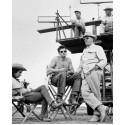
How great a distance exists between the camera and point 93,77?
27.0 ft

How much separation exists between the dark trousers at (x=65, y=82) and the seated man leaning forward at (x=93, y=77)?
44 cm

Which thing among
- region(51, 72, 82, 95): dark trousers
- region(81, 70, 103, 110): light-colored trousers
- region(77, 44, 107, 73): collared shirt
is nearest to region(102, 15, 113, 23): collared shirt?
region(51, 72, 82, 95): dark trousers

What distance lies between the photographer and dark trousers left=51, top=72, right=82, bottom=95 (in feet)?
28.6

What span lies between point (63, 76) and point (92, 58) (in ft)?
2.88

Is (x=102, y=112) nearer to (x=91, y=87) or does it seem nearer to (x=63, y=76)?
(x=91, y=87)

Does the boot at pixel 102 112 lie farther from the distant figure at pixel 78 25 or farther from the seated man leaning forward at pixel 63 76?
the distant figure at pixel 78 25

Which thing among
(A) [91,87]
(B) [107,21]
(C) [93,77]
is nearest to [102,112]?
(A) [91,87]

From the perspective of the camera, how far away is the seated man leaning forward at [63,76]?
28.6ft

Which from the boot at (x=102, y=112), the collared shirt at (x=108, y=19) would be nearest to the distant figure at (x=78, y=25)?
the collared shirt at (x=108, y=19)
